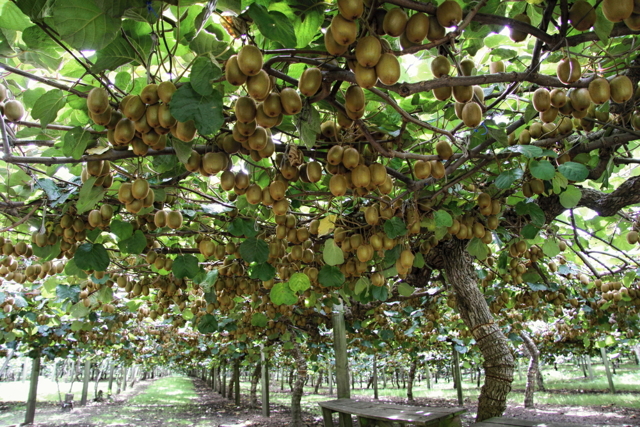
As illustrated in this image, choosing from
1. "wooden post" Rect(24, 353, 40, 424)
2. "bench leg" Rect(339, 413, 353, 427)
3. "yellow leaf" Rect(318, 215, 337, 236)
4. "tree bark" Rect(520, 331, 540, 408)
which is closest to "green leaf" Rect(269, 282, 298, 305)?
"yellow leaf" Rect(318, 215, 337, 236)

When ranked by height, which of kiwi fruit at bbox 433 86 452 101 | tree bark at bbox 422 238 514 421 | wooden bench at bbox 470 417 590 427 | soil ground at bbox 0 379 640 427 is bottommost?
soil ground at bbox 0 379 640 427

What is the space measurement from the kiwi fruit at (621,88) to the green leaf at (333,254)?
1.71 metres

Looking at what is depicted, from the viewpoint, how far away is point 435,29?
1010 mm

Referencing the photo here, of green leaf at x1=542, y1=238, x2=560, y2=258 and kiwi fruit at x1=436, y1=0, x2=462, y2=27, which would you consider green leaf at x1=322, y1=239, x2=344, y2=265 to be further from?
kiwi fruit at x1=436, y1=0, x2=462, y2=27

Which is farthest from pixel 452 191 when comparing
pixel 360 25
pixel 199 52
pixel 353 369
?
pixel 353 369

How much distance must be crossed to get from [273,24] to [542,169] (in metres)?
1.49

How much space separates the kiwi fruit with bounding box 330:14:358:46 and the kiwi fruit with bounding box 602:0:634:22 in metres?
0.63

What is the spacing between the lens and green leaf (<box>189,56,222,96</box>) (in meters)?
1.05

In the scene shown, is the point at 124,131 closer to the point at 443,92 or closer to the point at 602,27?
the point at 443,92

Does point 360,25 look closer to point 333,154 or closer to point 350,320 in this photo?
point 333,154

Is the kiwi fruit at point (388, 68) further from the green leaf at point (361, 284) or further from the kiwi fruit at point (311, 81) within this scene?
the green leaf at point (361, 284)

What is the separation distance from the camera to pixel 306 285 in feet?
9.68

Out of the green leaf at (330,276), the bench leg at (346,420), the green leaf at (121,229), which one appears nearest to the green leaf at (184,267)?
the green leaf at (121,229)

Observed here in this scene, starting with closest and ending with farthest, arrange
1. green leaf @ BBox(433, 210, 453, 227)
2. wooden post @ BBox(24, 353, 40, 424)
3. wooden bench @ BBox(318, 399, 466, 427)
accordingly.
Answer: green leaf @ BBox(433, 210, 453, 227), wooden bench @ BBox(318, 399, 466, 427), wooden post @ BBox(24, 353, 40, 424)
